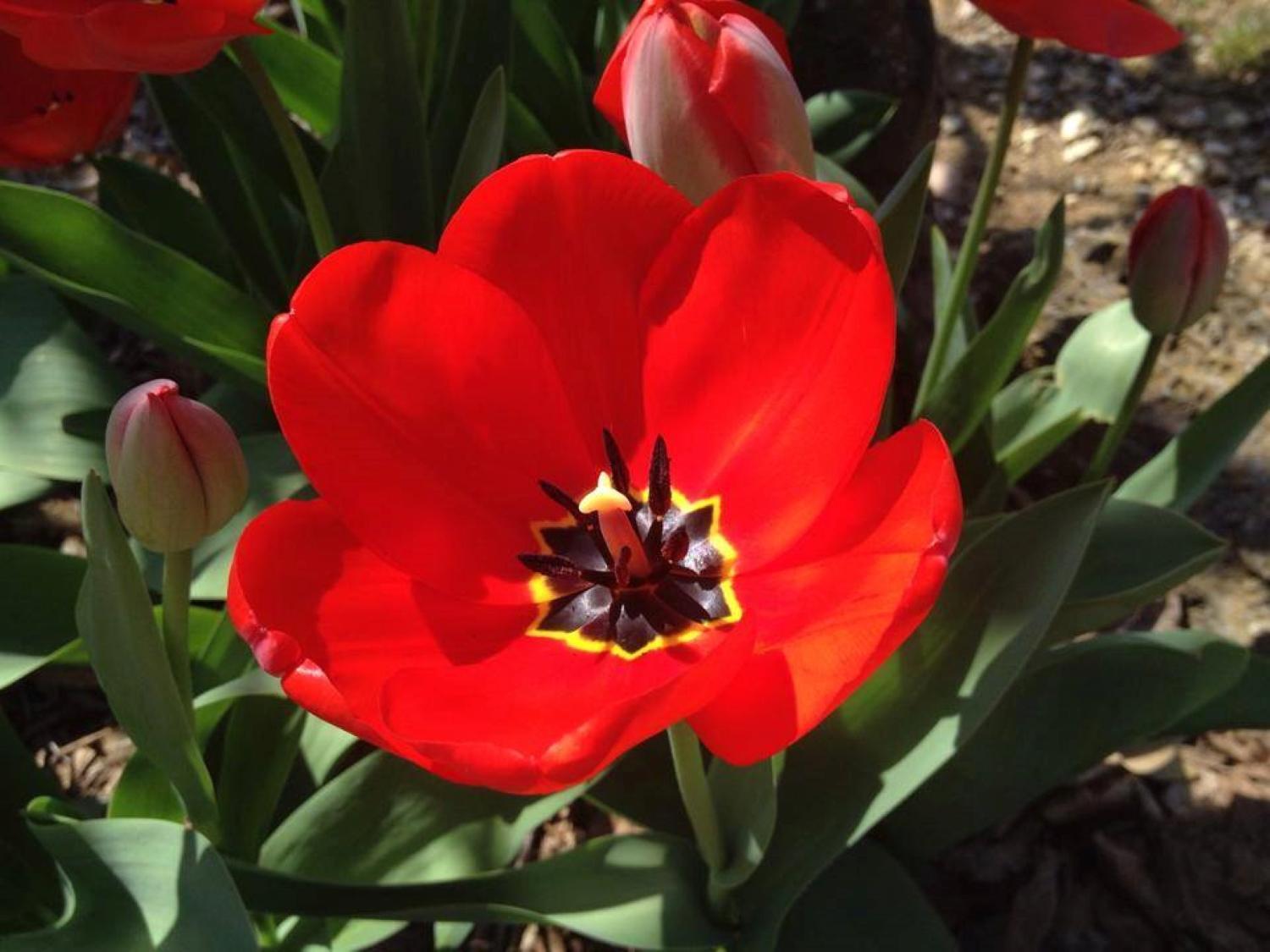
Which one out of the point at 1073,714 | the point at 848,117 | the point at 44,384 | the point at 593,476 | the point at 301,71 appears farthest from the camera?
the point at 848,117

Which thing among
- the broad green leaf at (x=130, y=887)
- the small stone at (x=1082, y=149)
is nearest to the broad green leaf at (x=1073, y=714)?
the broad green leaf at (x=130, y=887)

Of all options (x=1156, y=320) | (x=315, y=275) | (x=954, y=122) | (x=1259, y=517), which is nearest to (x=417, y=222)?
(x=315, y=275)

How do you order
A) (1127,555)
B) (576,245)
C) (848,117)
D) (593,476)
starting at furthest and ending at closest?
(848,117)
(1127,555)
(593,476)
(576,245)

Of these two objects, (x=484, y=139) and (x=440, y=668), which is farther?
(x=484, y=139)

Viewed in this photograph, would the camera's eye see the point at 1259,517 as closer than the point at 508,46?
No

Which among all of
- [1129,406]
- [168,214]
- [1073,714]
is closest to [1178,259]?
[1129,406]

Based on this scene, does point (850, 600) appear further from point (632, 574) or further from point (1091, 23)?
point (1091, 23)

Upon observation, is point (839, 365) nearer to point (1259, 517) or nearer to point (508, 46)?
point (508, 46)

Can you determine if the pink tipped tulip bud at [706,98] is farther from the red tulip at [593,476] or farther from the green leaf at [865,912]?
the green leaf at [865,912]
